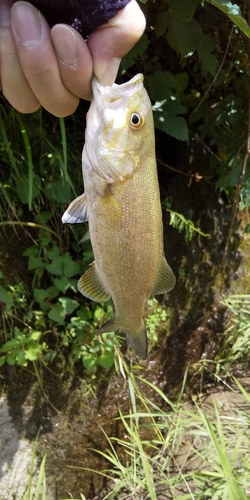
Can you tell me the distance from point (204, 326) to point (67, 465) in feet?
3.77

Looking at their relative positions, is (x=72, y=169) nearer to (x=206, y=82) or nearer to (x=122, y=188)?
(x=206, y=82)

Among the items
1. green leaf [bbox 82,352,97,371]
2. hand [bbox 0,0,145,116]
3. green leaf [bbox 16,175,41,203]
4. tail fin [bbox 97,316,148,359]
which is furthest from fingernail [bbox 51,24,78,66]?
green leaf [bbox 82,352,97,371]

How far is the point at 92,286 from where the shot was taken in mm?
1281

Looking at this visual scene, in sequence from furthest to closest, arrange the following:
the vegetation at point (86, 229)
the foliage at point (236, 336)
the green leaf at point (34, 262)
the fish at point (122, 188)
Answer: the foliage at point (236, 336)
the green leaf at point (34, 262)
the vegetation at point (86, 229)
the fish at point (122, 188)

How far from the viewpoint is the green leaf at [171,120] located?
80.0 inches

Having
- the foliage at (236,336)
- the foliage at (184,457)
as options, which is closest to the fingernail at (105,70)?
the foliage at (184,457)

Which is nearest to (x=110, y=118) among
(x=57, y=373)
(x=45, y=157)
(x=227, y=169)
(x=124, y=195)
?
(x=124, y=195)

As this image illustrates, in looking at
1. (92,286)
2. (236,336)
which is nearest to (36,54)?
(92,286)

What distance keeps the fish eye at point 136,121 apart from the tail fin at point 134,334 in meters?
0.54

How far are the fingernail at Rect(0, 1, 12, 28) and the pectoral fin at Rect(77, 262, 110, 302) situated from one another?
63 centimetres

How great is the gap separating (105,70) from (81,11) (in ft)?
0.39

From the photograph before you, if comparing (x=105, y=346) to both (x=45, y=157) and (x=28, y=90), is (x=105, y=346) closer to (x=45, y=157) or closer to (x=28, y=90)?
(x=45, y=157)

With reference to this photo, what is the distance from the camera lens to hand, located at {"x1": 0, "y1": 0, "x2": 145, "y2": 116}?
2.80 feet

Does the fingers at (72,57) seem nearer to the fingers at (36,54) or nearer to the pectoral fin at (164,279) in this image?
the fingers at (36,54)
